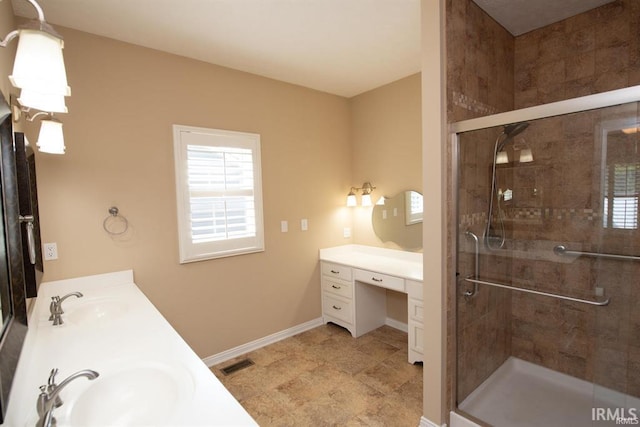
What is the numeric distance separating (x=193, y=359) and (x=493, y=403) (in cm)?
203

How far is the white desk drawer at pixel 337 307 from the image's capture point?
338cm

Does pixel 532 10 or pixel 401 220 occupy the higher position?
pixel 532 10

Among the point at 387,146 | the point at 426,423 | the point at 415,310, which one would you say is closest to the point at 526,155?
the point at 415,310

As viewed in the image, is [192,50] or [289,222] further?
[289,222]

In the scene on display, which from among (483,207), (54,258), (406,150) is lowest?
(54,258)

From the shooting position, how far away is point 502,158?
6.81 feet

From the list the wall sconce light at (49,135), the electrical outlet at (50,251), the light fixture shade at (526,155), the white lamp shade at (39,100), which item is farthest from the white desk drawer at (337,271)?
the white lamp shade at (39,100)

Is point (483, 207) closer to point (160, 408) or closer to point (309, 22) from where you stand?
point (309, 22)

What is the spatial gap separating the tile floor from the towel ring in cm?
145

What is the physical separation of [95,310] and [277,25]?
2.27 metres

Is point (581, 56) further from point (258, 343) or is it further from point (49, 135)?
point (258, 343)

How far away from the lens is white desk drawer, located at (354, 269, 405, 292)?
285 cm

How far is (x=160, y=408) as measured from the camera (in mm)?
1102

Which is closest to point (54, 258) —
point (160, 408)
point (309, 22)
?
point (160, 408)
